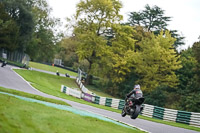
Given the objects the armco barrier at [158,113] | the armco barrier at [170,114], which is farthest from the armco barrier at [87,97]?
the armco barrier at [158,113]

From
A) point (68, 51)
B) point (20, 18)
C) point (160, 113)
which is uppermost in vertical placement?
point (20, 18)

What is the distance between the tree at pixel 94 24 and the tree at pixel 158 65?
7.47 m

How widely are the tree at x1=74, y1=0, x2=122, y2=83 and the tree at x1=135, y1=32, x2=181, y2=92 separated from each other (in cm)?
747

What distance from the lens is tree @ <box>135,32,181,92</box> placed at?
43.2 m

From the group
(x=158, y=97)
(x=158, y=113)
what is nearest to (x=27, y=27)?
(x=158, y=97)

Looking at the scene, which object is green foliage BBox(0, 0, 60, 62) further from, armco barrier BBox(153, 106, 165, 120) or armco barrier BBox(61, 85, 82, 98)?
armco barrier BBox(153, 106, 165, 120)

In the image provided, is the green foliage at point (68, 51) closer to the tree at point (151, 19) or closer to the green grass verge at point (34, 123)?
the tree at point (151, 19)

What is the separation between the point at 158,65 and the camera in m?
43.6

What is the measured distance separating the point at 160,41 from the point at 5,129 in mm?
40373

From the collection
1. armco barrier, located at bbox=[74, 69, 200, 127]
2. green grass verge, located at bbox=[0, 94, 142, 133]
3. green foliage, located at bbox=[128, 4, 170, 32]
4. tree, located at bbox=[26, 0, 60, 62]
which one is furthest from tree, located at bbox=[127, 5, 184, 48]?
green grass verge, located at bbox=[0, 94, 142, 133]

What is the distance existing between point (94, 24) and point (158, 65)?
537 inches

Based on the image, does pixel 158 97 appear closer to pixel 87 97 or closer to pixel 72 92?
pixel 87 97

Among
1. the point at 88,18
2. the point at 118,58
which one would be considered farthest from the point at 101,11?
the point at 118,58

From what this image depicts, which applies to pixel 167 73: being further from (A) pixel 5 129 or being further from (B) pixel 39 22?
(A) pixel 5 129
